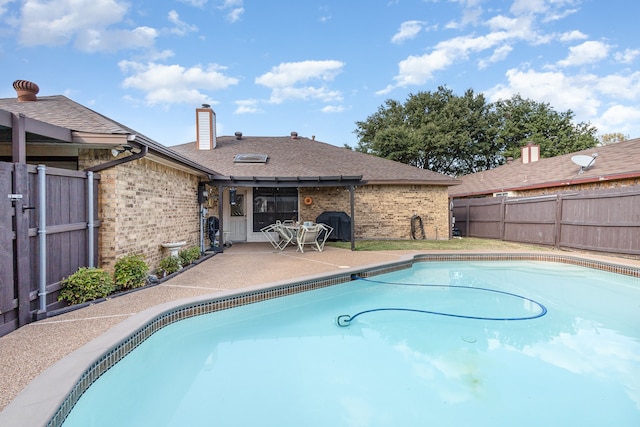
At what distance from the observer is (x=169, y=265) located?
6.46m

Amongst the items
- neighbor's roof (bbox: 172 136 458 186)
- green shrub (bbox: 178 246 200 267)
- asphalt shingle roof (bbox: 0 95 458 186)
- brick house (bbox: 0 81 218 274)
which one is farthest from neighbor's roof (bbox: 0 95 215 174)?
neighbor's roof (bbox: 172 136 458 186)

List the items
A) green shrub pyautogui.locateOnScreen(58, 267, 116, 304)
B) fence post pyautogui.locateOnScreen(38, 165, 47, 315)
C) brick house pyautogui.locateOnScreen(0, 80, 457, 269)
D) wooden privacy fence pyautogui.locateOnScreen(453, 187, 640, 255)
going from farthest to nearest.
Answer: wooden privacy fence pyautogui.locateOnScreen(453, 187, 640, 255), brick house pyautogui.locateOnScreen(0, 80, 457, 269), green shrub pyautogui.locateOnScreen(58, 267, 116, 304), fence post pyautogui.locateOnScreen(38, 165, 47, 315)

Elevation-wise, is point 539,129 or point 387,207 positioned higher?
point 539,129

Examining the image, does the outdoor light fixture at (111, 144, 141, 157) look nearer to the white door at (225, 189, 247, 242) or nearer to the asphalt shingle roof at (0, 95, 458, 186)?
the asphalt shingle roof at (0, 95, 458, 186)

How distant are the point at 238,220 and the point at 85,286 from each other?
7999 mm

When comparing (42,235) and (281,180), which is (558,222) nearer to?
(281,180)

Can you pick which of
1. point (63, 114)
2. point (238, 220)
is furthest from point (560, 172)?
point (63, 114)

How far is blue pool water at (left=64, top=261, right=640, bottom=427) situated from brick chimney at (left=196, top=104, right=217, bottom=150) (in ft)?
32.4

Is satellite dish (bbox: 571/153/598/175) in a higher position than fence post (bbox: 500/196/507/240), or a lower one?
higher

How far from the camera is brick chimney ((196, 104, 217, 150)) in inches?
532

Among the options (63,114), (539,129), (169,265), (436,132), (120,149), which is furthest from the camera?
(436,132)

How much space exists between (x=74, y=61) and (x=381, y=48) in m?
11.5

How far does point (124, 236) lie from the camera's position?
5371mm

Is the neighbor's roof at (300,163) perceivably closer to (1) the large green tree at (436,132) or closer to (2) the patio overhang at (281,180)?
(2) the patio overhang at (281,180)
